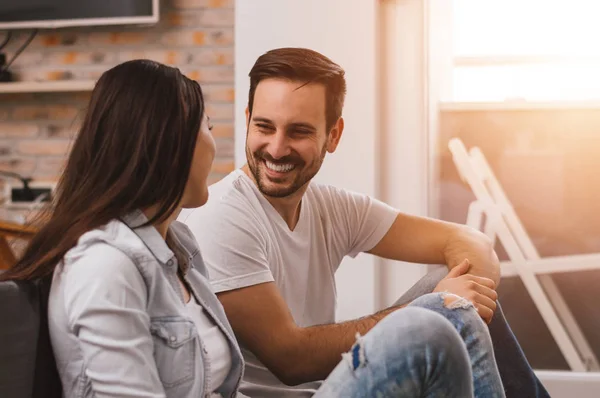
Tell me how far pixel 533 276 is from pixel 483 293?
39.0 inches

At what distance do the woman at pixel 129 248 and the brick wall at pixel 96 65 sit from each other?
5.22ft

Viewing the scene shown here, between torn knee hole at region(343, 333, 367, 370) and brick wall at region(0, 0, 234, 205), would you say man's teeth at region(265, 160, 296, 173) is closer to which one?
torn knee hole at region(343, 333, 367, 370)

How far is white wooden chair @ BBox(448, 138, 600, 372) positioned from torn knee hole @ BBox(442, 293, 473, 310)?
1.13 m

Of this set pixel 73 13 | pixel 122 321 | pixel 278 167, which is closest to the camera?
pixel 122 321

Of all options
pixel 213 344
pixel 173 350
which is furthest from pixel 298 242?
pixel 173 350

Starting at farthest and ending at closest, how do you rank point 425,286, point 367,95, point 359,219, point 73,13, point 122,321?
1. point 73,13
2. point 367,95
3. point 359,219
4. point 425,286
5. point 122,321

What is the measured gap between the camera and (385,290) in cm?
244

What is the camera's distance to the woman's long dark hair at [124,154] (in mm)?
1003

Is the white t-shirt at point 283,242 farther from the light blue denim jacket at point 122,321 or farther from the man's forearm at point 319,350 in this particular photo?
the light blue denim jacket at point 122,321

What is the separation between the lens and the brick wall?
2.68 metres

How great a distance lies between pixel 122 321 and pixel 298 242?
76 cm

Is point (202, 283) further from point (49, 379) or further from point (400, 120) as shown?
point (400, 120)

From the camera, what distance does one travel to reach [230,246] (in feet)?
4.80

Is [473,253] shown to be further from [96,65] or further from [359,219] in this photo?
[96,65]
